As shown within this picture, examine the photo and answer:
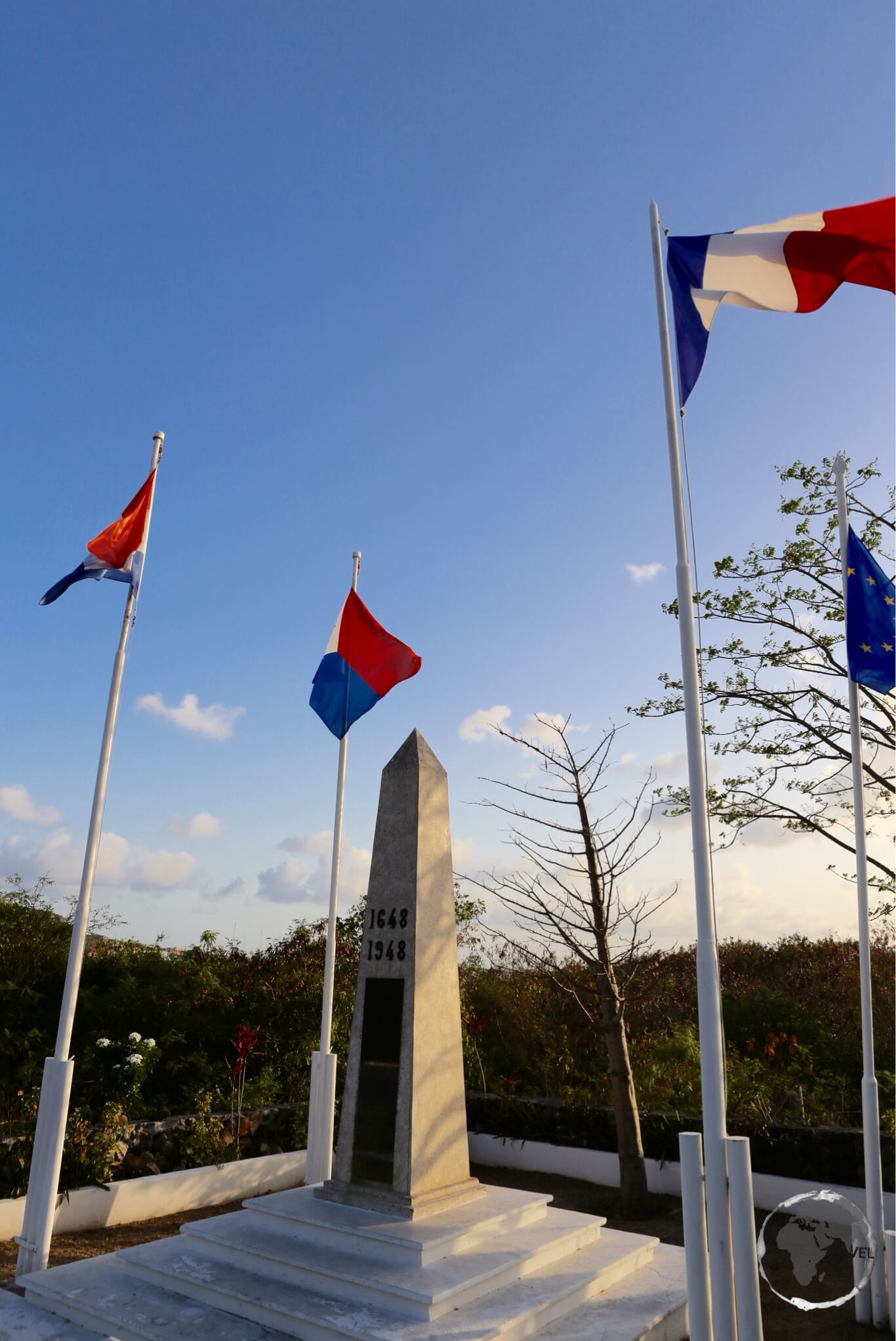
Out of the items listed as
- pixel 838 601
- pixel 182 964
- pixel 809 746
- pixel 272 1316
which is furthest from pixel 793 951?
pixel 272 1316

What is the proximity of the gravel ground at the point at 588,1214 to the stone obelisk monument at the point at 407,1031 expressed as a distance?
7.38 feet

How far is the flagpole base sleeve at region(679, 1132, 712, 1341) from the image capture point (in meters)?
4.22

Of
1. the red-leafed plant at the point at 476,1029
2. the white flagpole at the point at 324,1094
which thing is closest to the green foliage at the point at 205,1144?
the white flagpole at the point at 324,1094

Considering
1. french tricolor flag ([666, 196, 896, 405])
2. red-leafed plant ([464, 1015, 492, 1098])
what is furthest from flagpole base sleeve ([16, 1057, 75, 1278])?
french tricolor flag ([666, 196, 896, 405])

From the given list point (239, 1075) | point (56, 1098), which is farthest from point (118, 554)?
point (239, 1075)

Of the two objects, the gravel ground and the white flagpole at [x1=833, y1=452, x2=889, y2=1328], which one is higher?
the white flagpole at [x1=833, y1=452, x2=889, y2=1328]

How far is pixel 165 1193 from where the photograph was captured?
8602mm

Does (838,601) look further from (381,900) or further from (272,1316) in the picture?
(272,1316)

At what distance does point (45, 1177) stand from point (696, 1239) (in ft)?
16.1

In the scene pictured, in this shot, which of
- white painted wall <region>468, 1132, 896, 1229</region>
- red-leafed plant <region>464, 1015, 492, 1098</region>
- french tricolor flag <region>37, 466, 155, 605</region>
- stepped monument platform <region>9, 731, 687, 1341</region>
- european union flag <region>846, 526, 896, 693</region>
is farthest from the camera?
red-leafed plant <region>464, 1015, 492, 1098</region>

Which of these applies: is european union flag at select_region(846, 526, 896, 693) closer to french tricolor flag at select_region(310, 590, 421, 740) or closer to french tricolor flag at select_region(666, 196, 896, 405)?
french tricolor flag at select_region(666, 196, 896, 405)

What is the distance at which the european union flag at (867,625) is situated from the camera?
6.89m

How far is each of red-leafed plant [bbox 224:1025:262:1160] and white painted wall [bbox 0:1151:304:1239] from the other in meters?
0.44

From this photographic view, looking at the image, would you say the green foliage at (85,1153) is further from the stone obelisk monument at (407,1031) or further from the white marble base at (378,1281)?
the stone obelisk monument at (407,1031)
